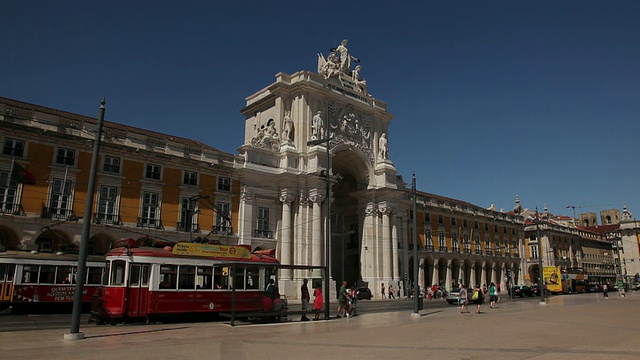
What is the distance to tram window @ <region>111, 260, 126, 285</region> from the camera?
20.2 m

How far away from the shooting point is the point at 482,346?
43.4 feet

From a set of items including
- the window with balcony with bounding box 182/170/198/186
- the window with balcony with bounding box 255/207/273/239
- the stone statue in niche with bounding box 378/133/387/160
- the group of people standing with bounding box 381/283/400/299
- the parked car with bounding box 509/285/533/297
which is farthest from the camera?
the parked car with bounding box 509/285/533/297

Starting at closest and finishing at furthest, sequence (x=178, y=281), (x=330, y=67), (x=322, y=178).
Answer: (x=178, y=281) → (x=322, y=178) → (x=330, y=67)

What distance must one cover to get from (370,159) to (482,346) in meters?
40.6

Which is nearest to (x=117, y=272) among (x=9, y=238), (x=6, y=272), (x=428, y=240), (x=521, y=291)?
(x=6, y=272)

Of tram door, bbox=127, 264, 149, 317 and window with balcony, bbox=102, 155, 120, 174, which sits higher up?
window with balcony, bbox=102, 155, 120, 174

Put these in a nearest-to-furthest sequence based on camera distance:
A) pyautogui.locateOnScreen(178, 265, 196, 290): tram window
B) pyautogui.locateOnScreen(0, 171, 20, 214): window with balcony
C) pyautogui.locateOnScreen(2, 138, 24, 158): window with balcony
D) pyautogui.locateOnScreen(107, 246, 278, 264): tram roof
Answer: pyautogui.locateOnScreen(107, 246, 278, 264): tram roof, pyautogui.locateOnScreen(178, 265, 196, 290): tram window, pyautogui.locateOnScreen(0, 171, 20, 214): window with balcony, pyautogui.locateOnScreen(2, 138, 24, 158): window with balcony

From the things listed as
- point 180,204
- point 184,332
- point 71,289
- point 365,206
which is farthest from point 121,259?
point 365,206

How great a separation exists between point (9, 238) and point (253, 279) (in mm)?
18947

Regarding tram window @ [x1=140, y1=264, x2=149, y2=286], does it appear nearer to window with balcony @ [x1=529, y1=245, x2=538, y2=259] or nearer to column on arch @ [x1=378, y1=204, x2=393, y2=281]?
column on arch @ [x1=378, y1=204, x2=393, y2=281]

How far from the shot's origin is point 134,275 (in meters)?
20.3

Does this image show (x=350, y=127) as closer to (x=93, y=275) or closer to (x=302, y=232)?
(x=302, y=232)

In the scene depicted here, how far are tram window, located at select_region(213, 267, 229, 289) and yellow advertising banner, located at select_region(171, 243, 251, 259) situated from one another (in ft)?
2.13

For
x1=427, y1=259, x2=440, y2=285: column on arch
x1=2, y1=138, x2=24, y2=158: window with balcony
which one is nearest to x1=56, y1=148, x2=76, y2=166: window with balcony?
x1=2, y1=138, x2=24, y2=158: window with balcony
